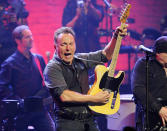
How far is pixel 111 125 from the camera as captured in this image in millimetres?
6121

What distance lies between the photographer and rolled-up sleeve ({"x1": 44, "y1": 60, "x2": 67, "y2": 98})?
366 centimetres

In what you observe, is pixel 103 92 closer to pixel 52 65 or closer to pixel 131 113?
pixel 52 65

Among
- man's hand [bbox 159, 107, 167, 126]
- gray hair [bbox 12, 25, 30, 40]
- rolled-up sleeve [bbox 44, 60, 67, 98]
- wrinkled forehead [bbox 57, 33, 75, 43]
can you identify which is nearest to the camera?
rolled-up sleeve [bbox 44, 60, 67, 98]

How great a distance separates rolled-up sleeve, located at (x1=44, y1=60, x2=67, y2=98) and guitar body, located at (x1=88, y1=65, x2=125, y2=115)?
1.28 ft

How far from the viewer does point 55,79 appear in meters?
3.70

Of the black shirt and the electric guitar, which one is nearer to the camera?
the electric guitar

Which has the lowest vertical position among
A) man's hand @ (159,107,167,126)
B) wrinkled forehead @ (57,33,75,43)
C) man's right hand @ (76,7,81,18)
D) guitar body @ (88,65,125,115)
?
man's hand @ (159,107,167,126)

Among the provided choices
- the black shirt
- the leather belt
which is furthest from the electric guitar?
the black shirt

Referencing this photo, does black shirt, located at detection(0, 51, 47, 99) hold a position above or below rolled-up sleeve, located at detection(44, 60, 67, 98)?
below

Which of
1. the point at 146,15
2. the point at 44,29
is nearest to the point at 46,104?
the point at 44,29

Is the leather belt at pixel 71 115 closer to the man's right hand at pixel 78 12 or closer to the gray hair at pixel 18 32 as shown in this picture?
the gray hair at pixel 18 32

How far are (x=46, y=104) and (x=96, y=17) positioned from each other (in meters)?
3.17

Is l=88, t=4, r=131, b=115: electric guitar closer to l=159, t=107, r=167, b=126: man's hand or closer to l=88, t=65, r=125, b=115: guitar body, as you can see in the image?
l=88, t=65, r=125, b=115: guitar body

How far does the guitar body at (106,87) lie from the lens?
12.5ft
